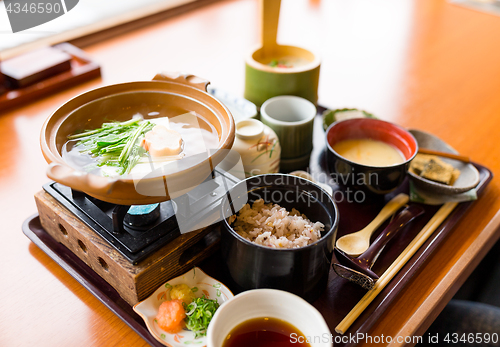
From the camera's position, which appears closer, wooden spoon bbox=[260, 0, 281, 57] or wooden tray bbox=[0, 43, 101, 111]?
wooden spoon bbox=[260, 0, 281, 57]

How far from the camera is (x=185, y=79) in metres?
1.27

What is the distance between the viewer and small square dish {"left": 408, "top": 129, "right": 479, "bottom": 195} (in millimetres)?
1428

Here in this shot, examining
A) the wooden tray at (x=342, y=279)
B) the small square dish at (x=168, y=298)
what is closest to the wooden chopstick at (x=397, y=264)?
the wooden tray at (x=342, y=279)

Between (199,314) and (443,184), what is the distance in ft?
3.20

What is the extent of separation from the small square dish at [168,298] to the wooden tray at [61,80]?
1295 mm

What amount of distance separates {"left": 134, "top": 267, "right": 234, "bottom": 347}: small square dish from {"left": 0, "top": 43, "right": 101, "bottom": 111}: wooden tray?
1.30m

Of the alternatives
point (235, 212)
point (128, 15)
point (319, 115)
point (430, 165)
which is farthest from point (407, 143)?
point (128, 15)

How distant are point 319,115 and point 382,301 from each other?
1.00 metres

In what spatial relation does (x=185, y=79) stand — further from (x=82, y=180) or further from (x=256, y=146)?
(x=82, y=180)

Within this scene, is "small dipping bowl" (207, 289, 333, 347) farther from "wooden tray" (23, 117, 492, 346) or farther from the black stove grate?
the black stove grate

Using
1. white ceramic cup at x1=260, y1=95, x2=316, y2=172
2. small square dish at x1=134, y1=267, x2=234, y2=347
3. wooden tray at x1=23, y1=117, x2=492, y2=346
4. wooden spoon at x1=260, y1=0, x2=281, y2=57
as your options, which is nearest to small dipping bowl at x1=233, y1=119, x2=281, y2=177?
white ceramic cup at x1=260, y1=95, x2=316, y2=172

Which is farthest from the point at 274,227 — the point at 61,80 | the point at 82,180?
the point at 61,80

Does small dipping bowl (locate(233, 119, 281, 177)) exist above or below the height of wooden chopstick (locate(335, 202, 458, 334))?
above

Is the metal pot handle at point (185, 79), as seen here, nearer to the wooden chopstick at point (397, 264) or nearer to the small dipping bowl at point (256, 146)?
the small dipping bowl at point (256, 146)
